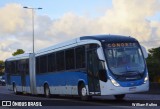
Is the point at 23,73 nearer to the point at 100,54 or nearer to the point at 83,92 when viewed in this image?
the point at 83,92

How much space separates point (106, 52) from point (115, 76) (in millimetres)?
1275

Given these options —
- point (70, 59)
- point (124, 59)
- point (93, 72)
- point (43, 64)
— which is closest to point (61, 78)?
point (70, 59)

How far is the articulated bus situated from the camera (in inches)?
832

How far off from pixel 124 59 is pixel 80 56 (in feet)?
10.3

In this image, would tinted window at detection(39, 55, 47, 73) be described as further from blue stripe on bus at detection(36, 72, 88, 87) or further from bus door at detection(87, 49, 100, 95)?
bus door at detection(87, 49, 100, 95)

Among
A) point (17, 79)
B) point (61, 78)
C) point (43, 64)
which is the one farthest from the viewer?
point (17, 79)

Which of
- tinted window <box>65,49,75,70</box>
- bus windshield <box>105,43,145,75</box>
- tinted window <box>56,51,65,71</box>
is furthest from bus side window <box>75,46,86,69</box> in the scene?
tinted window <box>56,51,65,71</box>

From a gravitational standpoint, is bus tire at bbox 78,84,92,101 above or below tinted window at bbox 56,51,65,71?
below

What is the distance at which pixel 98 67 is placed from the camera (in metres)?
22.0

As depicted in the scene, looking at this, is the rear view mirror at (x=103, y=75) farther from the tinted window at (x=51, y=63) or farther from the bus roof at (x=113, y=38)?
the tinted window at (x=51, y=63)

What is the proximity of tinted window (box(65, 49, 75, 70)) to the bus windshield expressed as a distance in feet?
11.6

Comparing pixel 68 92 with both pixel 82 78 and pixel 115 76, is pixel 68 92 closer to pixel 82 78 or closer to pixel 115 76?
pixel 82 78

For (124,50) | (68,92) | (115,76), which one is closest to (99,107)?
(115,76)

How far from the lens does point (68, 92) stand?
26.2 metres
